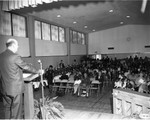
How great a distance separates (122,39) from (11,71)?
1758cm

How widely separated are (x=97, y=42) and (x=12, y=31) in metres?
12.9

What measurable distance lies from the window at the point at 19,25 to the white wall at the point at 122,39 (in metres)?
11.8

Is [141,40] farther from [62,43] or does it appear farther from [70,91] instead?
[70,91]

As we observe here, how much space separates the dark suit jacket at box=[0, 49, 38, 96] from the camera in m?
2.79

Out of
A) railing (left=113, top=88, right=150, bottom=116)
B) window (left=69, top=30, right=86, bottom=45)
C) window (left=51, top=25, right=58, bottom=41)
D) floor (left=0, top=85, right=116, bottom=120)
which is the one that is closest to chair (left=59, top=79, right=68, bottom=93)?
floor (left=0, top=85, right=116, bottom=120)

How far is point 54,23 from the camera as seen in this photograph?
12.8 metres

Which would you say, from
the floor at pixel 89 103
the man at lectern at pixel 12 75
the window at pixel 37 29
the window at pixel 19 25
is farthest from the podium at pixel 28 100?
the window at pixel 37 29

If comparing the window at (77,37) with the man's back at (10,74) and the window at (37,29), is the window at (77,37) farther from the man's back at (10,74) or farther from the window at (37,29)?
the man's back at (10,74)

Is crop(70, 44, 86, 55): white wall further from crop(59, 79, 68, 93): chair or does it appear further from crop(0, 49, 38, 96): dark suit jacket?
crop(0, 49, 38, 96): dark suit jacket

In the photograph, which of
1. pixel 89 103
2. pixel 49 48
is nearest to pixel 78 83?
pixel 89 103

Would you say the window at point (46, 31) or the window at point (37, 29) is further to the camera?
the window at point (46, 31)

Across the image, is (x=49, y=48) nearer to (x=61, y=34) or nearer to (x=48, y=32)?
(x=48, y=32)

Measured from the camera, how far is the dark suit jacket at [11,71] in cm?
279

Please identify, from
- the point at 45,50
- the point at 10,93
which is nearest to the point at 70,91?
the point at 45,50
